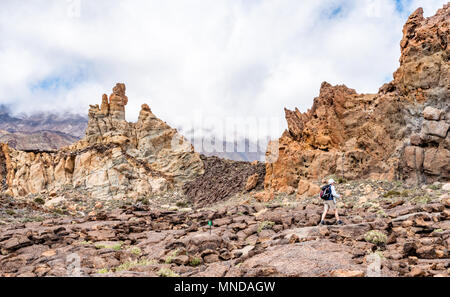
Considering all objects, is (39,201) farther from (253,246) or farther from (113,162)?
(253,246)

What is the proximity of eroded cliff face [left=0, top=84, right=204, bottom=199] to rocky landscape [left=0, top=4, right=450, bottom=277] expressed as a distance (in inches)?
6.9

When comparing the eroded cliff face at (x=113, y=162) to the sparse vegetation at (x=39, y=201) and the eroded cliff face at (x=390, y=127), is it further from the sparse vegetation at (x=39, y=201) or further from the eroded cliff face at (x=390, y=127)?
the eroded cliff face at (x=390, y=127)

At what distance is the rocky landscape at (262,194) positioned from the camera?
9.15 meters

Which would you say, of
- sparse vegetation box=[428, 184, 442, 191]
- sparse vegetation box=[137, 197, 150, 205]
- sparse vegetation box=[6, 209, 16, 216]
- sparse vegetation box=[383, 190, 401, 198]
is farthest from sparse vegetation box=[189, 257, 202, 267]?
sparse vegetation box=[137, 197, 150, 205]

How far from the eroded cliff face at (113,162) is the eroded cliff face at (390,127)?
58.9 ft

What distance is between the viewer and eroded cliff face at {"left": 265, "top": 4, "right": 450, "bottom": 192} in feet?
72.1

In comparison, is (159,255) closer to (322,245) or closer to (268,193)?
(322,245)

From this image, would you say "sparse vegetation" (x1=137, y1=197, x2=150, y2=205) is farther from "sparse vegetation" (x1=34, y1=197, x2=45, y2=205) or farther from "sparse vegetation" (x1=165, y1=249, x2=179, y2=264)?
"sparse vegetation" (x1=165, y1=249, x2=179, y2=264)

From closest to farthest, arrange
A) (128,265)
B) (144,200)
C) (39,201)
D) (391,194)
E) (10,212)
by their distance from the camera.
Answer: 1. (128,265)
2. (391,194)
3. (10,212)
4. (39,201)
5. (144,200)

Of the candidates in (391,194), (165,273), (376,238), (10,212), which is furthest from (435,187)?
(10,212)

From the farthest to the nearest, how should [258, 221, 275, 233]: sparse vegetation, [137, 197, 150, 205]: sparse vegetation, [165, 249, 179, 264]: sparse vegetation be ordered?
[137, 197, 150, 205]: sparse vegetation < [258, 221, 275, 233]: sparse vegetation < [165, 249, 179, 264]: sparse vegetation

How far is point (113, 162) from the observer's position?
4062 cm

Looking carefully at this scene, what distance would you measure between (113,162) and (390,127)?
107 ft
